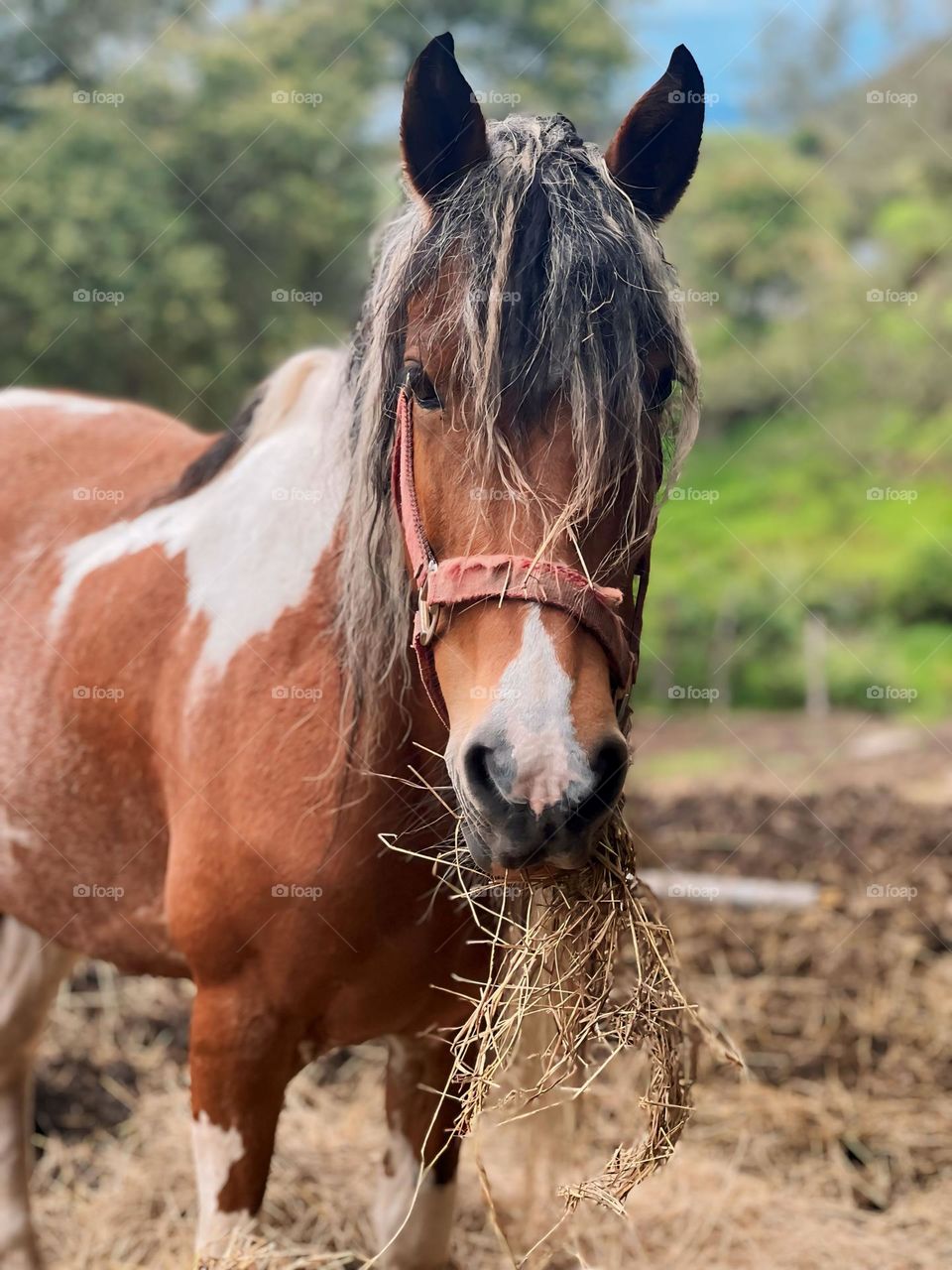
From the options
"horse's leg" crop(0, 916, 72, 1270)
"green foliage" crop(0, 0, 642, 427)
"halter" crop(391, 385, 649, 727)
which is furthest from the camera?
"green foliage" crop(0, 0, 642, 427)

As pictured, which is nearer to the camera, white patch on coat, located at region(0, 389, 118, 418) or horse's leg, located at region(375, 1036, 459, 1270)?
horse's leg, located at region(375, 1036, 459, 1270)

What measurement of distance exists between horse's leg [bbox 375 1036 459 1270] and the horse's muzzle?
0.97 metres

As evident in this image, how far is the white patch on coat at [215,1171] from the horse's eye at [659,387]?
58.9 inches

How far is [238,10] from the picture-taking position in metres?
13.3

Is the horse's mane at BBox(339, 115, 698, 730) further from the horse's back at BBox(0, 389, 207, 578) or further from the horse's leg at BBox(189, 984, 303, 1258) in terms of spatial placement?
the horse's back at BBox(0, 389, 207, 578)

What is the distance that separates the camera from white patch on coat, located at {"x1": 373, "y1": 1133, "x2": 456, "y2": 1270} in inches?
98.7

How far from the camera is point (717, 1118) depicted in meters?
3.83

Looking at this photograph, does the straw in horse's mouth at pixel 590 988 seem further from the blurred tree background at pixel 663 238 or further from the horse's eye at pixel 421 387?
the blurred tree background at pixel 663 238

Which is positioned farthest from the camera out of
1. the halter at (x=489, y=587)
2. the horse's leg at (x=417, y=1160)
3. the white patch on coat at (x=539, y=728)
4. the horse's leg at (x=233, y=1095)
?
the horse's leg at (x=417, y=1160)

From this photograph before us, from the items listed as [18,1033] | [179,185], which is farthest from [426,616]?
[179,185]

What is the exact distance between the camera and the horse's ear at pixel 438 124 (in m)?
1.73

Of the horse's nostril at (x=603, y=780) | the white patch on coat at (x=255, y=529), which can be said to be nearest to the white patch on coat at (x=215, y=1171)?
the white patch on coat at (x=255, y=529)

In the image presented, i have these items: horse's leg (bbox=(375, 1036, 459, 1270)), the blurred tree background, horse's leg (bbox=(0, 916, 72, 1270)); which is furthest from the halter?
the blurred tree background

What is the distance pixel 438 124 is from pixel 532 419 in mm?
508
